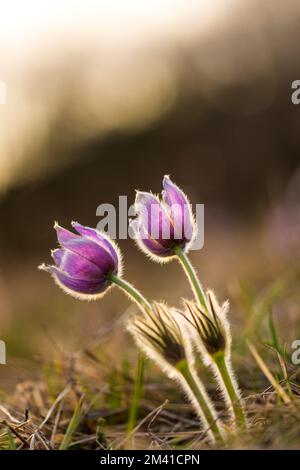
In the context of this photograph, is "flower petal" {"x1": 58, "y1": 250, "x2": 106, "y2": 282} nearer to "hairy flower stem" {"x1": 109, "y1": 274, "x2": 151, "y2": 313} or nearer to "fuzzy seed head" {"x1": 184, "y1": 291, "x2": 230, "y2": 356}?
"hairy flower stem" {"x1": 109, "y1": 274, "x2": 151, "y2": 313}

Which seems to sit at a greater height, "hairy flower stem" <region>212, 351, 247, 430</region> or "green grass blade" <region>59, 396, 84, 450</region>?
"hairy flower stem" <region>212, 351, 247, 430</region>

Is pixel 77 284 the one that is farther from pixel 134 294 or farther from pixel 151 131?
pixel 151 131

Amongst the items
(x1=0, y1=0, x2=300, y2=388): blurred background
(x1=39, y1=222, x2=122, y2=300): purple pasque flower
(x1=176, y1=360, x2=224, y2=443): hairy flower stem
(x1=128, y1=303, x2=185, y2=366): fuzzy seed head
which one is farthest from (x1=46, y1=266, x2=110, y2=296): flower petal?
(x1=0, y1=0, x2=300, y2=388): blurred background

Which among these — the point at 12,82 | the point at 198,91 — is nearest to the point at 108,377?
the point at 12,82

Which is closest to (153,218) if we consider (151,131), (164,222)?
(164,222)

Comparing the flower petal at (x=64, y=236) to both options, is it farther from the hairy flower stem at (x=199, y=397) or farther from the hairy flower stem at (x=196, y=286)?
the hairy flower stem at (x=199, y=397)

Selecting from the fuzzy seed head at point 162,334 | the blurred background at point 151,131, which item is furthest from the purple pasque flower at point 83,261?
the blurred background at point 151,131
